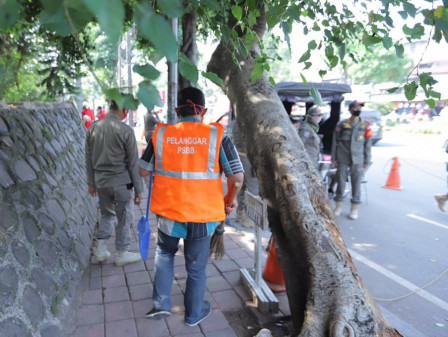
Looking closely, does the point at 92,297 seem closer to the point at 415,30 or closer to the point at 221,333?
the point at 221,333

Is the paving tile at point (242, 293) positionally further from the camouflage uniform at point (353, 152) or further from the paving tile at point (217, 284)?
the camouflage uniform at point (353, 152)

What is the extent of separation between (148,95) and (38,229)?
2487mm

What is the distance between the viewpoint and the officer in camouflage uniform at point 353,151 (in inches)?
253

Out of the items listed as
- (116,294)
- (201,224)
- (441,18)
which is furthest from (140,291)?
(441,18)

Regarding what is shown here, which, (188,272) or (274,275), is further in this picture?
(274,275)

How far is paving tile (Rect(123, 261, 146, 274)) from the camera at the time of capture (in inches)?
156

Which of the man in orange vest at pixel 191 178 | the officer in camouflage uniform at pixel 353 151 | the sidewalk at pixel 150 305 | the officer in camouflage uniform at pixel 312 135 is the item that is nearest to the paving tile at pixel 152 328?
the sidewalk at pixel 150 305

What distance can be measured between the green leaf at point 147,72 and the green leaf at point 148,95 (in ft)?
0.11

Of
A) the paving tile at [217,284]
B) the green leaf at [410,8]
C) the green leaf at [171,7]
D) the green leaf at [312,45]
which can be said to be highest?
the green leaf at [410,8]

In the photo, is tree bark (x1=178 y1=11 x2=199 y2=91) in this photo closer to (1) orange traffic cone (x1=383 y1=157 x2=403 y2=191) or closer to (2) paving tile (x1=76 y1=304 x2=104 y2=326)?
(2) paving tile (x1=76 y1=304 x2=104 y2=326)

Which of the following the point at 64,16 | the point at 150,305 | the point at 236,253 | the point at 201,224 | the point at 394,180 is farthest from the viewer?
the point at 394,180

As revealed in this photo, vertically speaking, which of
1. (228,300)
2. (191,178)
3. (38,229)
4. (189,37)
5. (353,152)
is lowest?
(228,300)

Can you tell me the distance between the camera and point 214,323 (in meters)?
3.01

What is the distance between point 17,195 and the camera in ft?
10.2
